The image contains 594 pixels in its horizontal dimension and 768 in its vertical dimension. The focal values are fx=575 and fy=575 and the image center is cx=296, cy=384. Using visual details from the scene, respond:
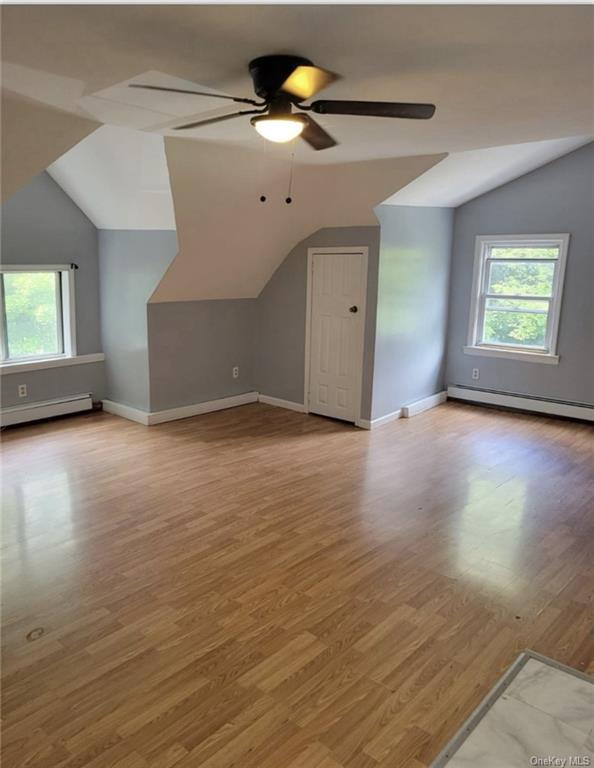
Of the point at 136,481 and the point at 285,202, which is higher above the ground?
the point at 285,202

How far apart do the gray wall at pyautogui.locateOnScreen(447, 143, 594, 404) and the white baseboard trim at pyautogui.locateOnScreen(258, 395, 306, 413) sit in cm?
208

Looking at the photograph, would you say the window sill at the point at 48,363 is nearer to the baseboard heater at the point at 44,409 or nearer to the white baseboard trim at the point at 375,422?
the baseboard heater at the point at 44,409

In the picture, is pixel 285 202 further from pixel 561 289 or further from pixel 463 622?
pixel 463 622

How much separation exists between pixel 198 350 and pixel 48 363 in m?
1.46

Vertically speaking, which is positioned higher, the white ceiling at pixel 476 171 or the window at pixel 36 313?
the white ceiling at pixel 476 171

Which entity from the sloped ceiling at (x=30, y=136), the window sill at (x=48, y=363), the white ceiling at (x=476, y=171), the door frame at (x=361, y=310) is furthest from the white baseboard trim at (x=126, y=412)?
the white ceiling at (x=476, y=171)

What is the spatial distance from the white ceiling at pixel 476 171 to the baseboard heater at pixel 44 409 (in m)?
3.61

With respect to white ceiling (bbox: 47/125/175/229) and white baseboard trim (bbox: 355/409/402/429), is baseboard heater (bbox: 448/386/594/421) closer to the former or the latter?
white baseboard trim (bbox: 355/409/402/429)

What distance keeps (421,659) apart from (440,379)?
4.65 metres

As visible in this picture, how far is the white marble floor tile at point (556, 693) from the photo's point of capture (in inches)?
85.4

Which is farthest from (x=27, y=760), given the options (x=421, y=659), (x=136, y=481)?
(x=136, y=481)

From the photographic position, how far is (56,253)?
554 centimetres

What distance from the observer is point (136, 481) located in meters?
4.30
